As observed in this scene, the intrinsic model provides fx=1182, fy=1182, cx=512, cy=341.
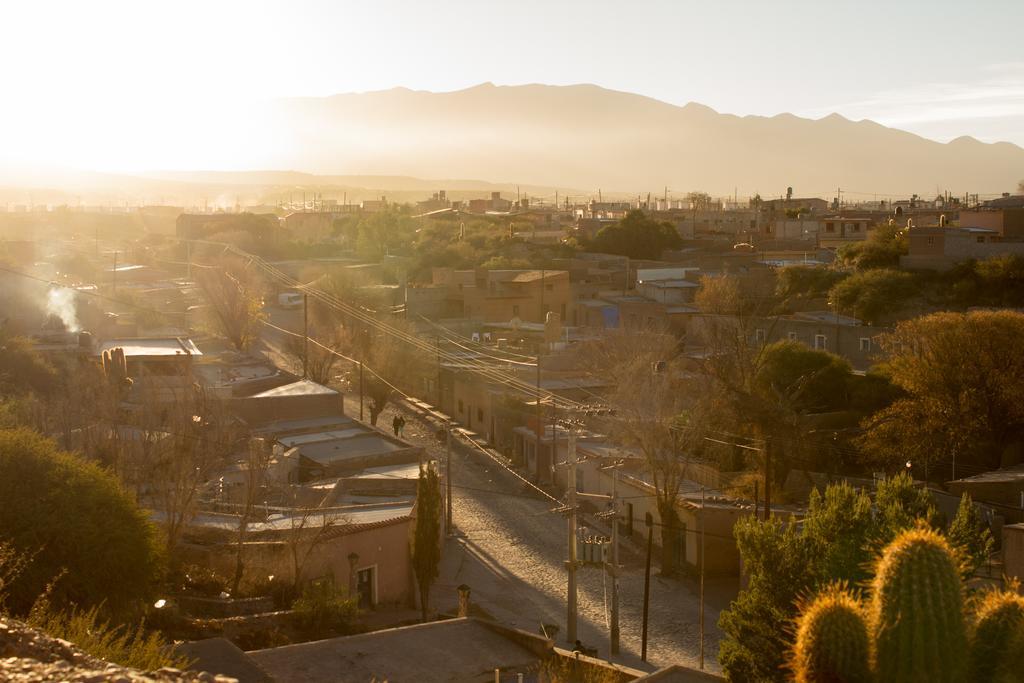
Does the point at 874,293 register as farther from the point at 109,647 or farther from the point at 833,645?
the point at 833,645

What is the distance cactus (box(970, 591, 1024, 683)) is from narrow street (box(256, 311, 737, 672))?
19.6 ft

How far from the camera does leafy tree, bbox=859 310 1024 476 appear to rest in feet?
53.1

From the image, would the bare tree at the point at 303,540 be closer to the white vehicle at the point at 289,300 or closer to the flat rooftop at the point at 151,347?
the flat rooftop at the point at 151,347

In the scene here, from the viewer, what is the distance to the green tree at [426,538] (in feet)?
40.7

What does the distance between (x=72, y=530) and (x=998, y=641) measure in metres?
6.92

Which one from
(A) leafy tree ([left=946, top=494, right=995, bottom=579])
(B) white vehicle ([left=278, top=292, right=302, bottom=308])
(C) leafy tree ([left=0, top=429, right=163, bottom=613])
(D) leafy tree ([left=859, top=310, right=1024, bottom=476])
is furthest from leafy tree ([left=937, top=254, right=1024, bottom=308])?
(C) leafy tree ([left=0, top=429, right=163, bottom=613])

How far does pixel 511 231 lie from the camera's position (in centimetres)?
4475

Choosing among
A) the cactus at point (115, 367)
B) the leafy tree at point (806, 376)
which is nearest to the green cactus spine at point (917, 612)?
the leafy tree at point (806, 376)

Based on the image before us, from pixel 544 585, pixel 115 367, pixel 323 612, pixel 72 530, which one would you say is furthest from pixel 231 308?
pixel 72 530

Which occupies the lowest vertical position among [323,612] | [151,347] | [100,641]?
[323,612]

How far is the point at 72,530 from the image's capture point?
9.29 m

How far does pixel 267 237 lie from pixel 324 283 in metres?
19.2

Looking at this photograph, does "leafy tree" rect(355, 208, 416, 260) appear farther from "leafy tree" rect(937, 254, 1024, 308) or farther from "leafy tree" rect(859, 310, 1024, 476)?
"leafy tree" rect(859, 310, 1024, 476)

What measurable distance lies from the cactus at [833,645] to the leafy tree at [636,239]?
113ft
